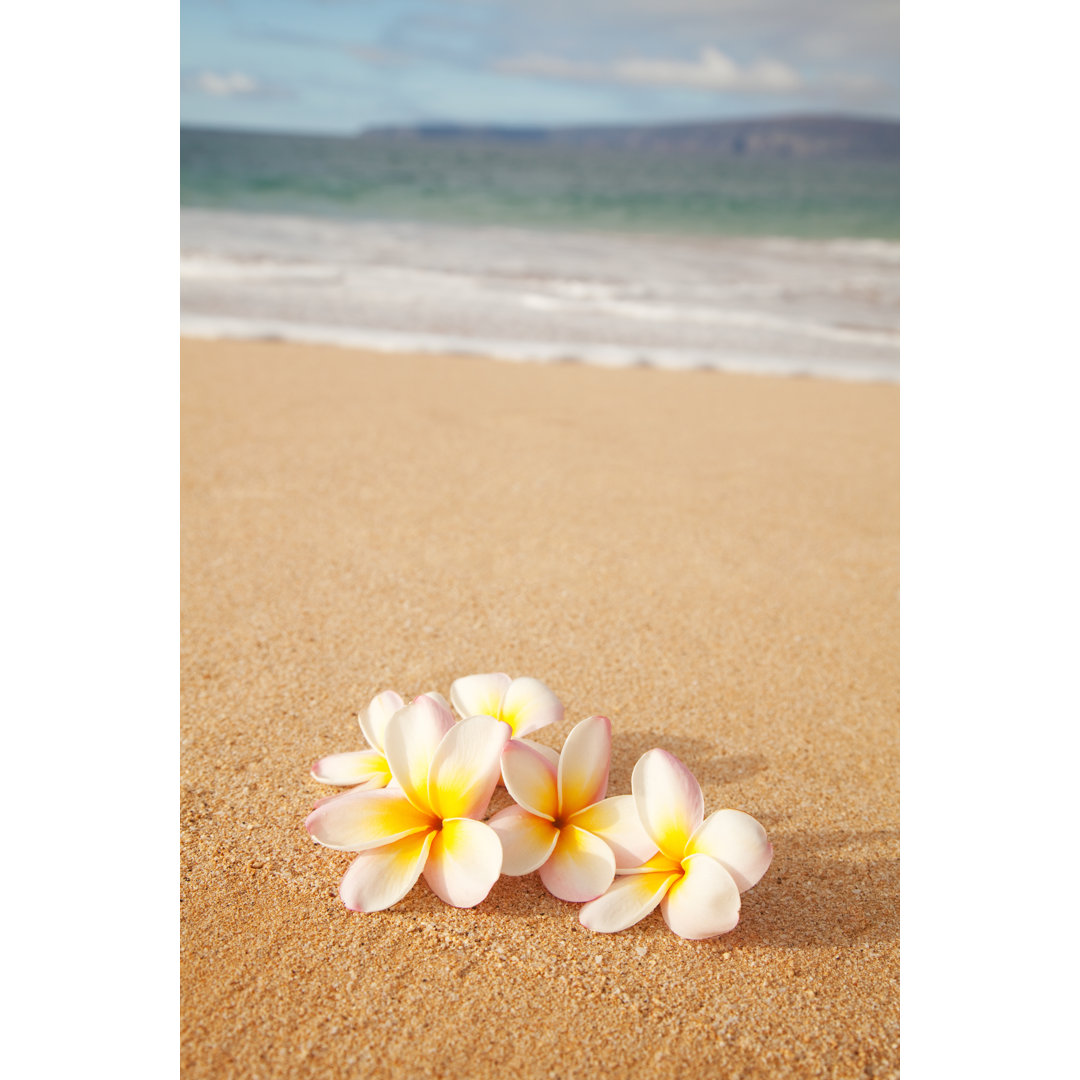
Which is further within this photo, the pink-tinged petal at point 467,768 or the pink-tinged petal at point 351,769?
the pink-tinged petal at point 351,769

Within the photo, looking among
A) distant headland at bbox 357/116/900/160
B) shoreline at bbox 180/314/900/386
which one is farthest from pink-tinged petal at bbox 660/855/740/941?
distant headland at bbox 357/116/900/160

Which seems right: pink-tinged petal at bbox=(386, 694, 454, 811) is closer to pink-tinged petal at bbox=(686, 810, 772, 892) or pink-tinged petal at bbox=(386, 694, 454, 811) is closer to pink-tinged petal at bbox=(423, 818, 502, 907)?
pink-tinged petal at bbox=(423, 818, 502, 907)

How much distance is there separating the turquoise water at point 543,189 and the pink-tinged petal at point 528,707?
12.6 meters

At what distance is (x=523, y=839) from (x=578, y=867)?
0.18 feet

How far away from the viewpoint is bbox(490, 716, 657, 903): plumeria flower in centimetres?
81

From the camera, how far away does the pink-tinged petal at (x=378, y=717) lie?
0.97 meters

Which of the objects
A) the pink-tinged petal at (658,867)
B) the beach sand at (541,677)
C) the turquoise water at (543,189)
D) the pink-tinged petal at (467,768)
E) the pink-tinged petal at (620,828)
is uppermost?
the turquoise water at (543,189)

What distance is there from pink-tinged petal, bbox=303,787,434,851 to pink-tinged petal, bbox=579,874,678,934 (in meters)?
0.17

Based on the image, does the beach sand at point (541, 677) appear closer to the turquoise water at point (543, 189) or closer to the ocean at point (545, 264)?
the ocean at point (545, 264)

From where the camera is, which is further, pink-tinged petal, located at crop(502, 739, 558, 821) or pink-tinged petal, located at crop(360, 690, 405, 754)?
pink-tinged petal, located at crop(360, 690, 405, 754)

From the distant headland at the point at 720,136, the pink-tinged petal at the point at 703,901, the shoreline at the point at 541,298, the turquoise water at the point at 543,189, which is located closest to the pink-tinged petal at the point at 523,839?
the pink-tinged petal at the point at 703,901

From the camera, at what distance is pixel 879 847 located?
39.2 inches
